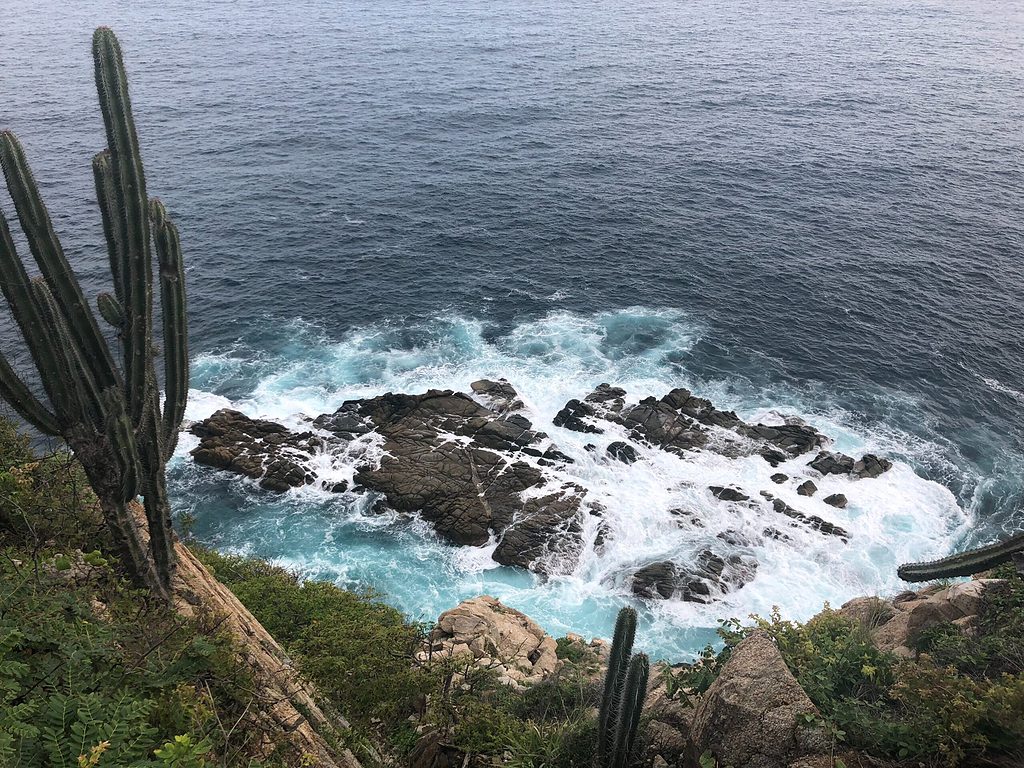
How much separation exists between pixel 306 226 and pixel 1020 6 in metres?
183

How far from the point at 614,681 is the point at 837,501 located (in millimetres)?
30407

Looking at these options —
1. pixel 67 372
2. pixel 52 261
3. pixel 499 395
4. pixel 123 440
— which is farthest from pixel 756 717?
pixel 499 395

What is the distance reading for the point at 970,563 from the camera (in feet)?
53.0

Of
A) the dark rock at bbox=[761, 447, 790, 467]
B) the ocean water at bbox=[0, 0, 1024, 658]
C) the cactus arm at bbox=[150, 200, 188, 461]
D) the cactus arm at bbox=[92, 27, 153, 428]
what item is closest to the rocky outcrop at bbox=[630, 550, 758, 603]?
the ocean water at bbox=[0, 0, 1024, 658]

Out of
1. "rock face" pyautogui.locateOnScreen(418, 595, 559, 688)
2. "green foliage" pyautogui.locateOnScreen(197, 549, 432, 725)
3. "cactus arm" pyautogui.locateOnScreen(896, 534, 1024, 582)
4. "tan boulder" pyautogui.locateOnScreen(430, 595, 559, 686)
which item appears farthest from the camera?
"tan boulder" pyautogui.locateOnScreen(430, 595, 559, 686)

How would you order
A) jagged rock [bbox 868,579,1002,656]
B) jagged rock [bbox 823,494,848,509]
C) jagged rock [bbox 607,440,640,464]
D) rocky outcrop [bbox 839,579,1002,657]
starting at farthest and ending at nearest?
jagged rock [bbox 607,440,640,464], jagged rock [bbox 823,494,848,509], jagged rock [bbox 868,579,1002,656], rocky outcrop [bbox 839,579,1002,657]

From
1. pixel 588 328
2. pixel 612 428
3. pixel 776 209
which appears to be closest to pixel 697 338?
pixel 588 328

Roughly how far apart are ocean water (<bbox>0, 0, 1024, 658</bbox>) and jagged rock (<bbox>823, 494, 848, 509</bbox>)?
19.4 inches

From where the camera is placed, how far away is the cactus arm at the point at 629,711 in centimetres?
1226

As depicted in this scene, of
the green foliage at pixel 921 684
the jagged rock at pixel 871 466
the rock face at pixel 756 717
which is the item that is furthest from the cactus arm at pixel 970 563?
the jagged rock at pixel 871 466

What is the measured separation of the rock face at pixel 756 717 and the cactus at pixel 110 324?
36.5 feet

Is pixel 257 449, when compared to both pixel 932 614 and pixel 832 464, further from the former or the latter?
pixel 932 614

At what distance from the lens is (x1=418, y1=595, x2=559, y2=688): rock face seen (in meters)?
21.6

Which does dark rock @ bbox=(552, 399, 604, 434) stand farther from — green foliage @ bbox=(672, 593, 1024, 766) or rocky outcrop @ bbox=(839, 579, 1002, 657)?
green foliage @ bbox=(672, 593, 1024, 766)
